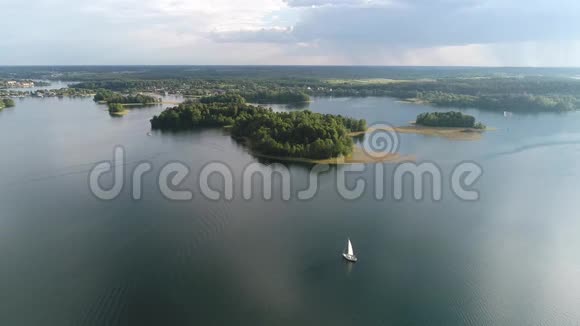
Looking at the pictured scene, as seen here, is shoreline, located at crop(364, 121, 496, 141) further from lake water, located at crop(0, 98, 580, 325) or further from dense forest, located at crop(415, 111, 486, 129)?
lake water, located at crop(0, 98, 580, 325)

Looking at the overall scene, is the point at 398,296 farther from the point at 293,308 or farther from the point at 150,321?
the point at 150,321

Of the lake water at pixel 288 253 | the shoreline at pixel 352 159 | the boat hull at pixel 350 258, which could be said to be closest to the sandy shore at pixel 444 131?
the shoreline at pixel 352 159

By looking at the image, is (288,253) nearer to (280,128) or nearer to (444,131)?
(280,128)

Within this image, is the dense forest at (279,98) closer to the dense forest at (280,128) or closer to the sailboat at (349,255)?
the dense forest at (280,128)

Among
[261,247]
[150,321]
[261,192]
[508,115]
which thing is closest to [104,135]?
[261,192]

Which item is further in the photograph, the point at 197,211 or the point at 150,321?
the point at 197,211

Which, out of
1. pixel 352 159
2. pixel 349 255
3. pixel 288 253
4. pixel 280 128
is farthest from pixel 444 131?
pixel 288 253
